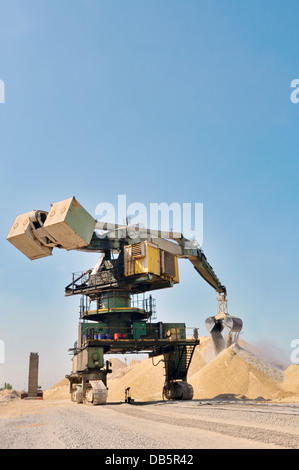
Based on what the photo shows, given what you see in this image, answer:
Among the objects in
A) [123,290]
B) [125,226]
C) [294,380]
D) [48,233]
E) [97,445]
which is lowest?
[294,380]

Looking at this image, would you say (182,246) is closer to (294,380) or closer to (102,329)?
(102,329)

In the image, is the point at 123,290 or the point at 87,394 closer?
the point at 87,394

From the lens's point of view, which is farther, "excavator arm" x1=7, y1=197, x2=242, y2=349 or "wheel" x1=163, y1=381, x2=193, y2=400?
"wheel" x1=163, y1=381, x2=193, y2=400

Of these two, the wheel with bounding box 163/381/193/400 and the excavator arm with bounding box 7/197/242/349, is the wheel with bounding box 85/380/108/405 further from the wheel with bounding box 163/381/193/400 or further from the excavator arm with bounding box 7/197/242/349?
the excavator arm with bounding box 7/197/242/349

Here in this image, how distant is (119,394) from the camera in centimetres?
5206

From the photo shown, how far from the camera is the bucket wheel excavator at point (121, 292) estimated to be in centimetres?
2317

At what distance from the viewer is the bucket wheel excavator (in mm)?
23166

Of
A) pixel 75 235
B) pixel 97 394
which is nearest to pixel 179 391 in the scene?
pixel 97 394

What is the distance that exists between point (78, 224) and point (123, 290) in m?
7.81

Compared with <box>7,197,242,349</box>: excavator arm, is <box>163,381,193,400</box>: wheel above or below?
below

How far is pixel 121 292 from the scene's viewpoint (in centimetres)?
2777

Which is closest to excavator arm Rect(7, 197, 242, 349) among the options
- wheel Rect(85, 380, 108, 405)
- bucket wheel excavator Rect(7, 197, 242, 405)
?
bucket wheel excavator Rect(7, 197, 242, 405)

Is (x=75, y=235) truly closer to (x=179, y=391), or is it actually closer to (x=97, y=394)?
(x=97, y=394)

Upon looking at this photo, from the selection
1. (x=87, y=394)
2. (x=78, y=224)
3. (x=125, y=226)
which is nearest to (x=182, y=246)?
(x=125, y=226)
